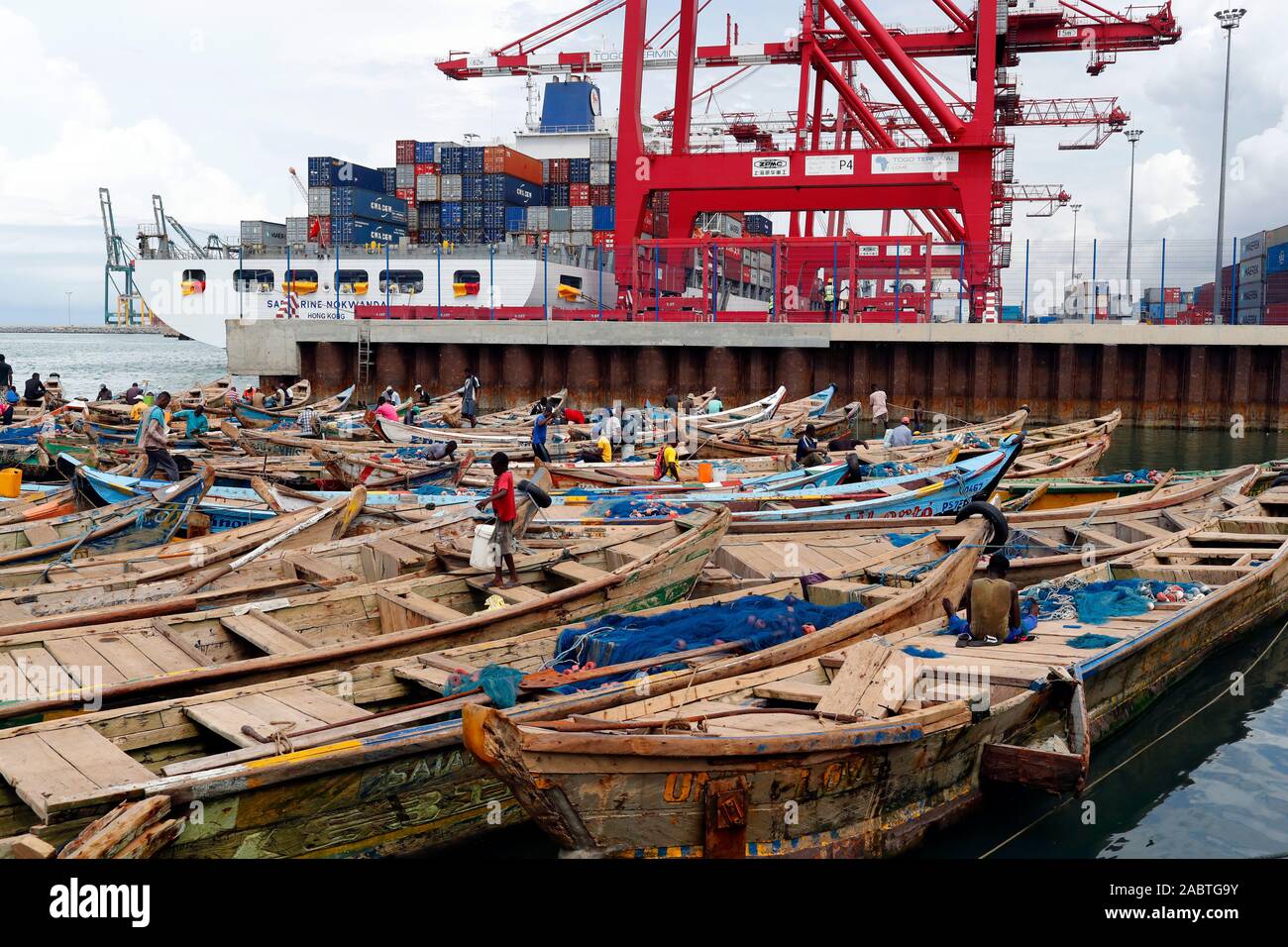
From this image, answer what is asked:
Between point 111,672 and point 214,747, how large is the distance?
120 cm

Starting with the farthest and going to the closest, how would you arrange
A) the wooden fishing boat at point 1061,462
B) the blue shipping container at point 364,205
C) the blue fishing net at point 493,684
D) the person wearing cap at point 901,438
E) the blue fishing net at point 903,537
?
the blue shipping container at point 364,205 → the person wearing cap at point 901,438 → the wooden fishing boat at point 1061,462 → the blue fishing net at point 903,537 → the blue fishing net at point 493,684

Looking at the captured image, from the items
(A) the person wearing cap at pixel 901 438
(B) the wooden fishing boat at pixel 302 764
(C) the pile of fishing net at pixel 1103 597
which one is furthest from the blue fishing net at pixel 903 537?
(A) the person wearing cap at pixel 901 438

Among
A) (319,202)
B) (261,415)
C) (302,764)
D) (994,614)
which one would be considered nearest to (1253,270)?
(261,415)

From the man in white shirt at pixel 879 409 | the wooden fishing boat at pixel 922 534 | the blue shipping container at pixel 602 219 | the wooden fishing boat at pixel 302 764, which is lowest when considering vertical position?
the wooden fishing boat at pixel 302 764

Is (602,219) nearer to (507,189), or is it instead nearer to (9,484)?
(507,189)

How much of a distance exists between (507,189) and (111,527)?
43.4 metres

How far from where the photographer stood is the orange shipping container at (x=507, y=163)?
52.5m

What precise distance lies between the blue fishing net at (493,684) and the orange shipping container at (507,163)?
48.1 metres

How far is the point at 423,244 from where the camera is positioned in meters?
54.8

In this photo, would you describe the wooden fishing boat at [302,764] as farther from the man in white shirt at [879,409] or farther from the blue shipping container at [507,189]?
the blue shipping container at [507,189]

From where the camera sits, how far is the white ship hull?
46.2 m

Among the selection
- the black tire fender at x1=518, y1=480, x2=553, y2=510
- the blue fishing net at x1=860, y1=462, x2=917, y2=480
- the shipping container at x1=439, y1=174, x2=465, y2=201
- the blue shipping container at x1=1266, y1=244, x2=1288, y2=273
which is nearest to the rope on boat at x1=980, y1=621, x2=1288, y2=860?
the black tire fender at x1=518, y1=480, x2=553, y2=510
